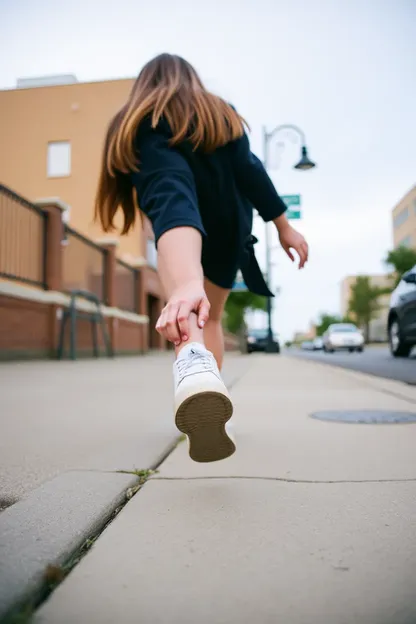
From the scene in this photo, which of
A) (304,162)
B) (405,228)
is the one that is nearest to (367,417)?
(304,162)

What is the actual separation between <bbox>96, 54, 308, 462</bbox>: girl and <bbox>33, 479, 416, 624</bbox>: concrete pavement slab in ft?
0.76

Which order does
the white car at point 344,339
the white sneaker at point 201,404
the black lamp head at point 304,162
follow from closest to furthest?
the white sneaker at point 201,404 < the black lamp head at point 304,162 < the white car at point 344,339

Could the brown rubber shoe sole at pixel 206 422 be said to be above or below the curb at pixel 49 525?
above

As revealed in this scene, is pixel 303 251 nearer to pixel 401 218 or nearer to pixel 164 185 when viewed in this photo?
pixel 164 185

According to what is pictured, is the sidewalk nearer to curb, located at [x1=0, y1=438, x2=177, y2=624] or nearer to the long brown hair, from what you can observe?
curb, located at [x1=0, y1=438, x2=177, y2=624]

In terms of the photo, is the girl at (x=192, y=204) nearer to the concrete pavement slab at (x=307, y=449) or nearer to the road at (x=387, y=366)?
the concrete pavement slab at (x=307, y=449)

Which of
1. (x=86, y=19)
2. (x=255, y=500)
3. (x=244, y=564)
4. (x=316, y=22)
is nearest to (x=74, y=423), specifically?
(x=255, y=500)

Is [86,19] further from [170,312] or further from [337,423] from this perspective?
[337,423]

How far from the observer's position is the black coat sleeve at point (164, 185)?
1.56 m

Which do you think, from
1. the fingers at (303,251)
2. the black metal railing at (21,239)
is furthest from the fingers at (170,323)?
the black metal railing at (21,239)

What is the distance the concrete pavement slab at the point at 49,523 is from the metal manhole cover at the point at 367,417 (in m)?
1.41

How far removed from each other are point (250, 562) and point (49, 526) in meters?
0.42

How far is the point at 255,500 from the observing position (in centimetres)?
129

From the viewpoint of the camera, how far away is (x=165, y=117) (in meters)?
1.80
